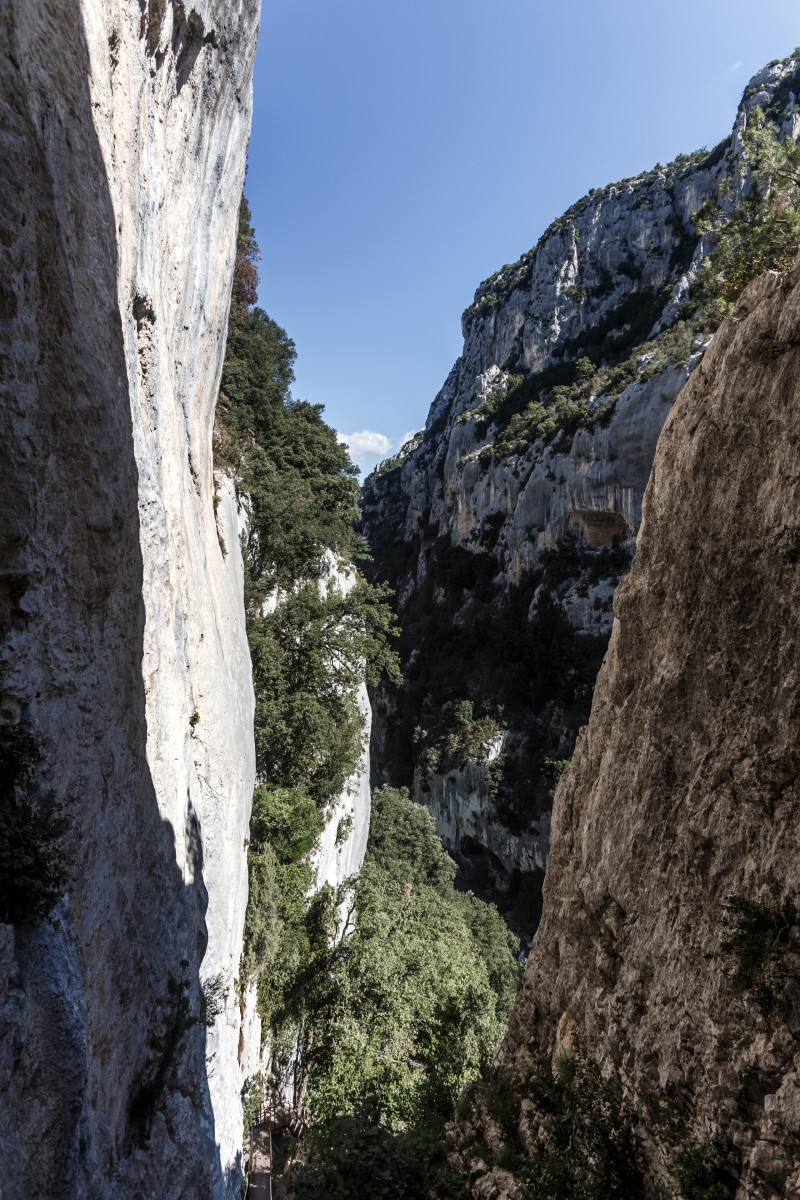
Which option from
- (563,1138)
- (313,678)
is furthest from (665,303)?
(563,1138)

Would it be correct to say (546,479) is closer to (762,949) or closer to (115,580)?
(762,949)

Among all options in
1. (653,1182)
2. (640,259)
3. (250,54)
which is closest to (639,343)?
(640,259)

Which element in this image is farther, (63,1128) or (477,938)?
(477,938)

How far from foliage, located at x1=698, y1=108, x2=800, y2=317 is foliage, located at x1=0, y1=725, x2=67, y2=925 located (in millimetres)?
10384

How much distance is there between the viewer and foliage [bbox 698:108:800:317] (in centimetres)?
810

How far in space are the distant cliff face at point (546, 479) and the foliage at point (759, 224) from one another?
24.9 metres

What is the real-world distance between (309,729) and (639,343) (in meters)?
51.5

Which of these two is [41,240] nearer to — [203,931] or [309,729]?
[203,931]

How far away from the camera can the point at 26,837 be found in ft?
13.3

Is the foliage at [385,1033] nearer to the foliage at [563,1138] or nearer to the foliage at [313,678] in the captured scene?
the foliage at [563,1138]

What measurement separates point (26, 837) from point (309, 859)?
12.3 m

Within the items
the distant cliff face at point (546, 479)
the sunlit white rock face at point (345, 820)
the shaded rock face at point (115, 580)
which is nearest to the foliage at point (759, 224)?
the shaded rock face at point (115, 580)

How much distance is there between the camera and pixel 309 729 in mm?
15484

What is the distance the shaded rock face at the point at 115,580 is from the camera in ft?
13.9
